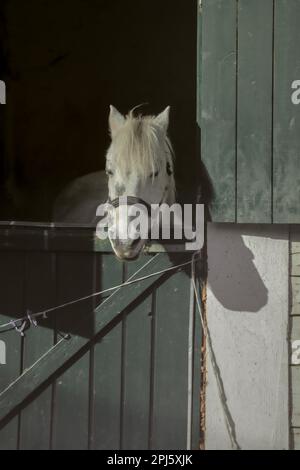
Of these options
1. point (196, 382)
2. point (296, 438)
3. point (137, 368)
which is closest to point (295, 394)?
point (296, 438)

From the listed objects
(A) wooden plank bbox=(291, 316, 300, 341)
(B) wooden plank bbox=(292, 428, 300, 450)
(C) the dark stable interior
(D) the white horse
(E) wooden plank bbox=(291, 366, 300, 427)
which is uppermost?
(C) the dark stable interior

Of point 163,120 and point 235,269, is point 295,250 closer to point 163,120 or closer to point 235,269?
point 235,269

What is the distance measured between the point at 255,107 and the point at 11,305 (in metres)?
1.51

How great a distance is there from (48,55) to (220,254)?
3.49m

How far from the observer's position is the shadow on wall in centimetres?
290

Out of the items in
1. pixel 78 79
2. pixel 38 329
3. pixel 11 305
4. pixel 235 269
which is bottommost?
pixel 38 329

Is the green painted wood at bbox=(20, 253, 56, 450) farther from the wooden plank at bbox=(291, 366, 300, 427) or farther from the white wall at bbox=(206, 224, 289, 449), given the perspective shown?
the wooden plank at bbox=(291, 366, 300, 427)

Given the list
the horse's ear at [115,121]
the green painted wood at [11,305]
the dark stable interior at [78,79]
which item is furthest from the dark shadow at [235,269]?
the dark stable interior at [78,79]

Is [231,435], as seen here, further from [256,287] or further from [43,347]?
[43,347]

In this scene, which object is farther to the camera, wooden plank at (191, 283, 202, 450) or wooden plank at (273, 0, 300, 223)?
wooden plank at (191, 283, 202, 450)

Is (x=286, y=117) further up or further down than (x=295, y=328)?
further up

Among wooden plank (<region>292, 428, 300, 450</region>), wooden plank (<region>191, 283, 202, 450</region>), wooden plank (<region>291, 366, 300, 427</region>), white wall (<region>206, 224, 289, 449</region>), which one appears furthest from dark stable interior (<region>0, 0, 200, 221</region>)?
wooden plank (<region>292, 428, 300, 450</region>)

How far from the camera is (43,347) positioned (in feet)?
9.61

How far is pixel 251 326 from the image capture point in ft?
9.53
